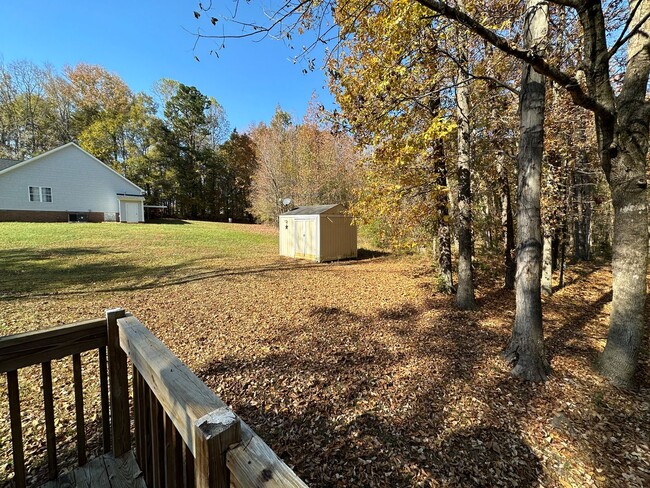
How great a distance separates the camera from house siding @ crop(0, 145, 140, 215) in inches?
751

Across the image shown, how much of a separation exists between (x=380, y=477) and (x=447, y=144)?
276 inches

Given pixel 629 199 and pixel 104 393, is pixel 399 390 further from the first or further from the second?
pixel 629 199

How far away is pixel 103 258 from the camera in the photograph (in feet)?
34.4

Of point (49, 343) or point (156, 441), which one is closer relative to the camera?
point (156, 441)

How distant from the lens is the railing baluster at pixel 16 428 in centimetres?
145

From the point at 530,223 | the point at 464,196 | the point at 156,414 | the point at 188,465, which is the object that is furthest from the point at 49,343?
the point at 464,196

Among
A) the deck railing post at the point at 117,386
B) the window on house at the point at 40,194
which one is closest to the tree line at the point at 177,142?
the window on house at the point at 40,194

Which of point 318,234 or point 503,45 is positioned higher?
point 503,45

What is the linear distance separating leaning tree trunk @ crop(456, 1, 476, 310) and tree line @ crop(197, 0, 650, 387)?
0.02 metres

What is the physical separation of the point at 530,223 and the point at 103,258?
12931 millimetres

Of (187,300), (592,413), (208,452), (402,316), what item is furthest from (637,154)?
(187,300)

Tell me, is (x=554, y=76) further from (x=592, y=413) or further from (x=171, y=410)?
(x=171, y=410)

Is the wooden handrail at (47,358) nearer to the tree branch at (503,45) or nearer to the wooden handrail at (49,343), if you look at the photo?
the wooden handrail at (49,343)

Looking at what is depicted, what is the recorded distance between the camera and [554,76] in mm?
2564
